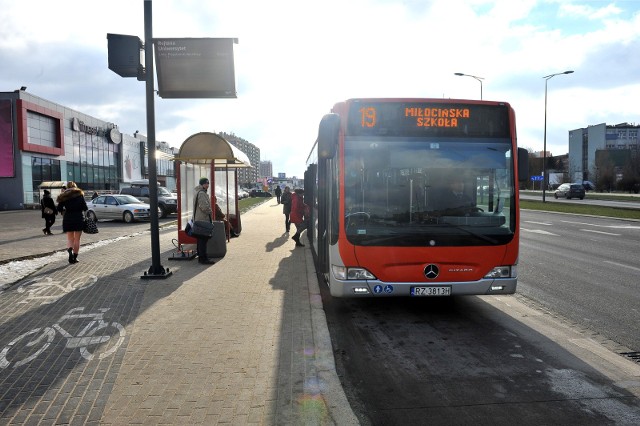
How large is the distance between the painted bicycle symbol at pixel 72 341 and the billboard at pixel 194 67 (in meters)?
5.04

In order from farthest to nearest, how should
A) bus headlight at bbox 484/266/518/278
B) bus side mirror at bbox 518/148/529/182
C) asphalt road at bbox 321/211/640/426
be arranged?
bus side mirror at bbox 518/148/529/182, bus headlight at bbox 484/266/518/278, asphalt road at bbox 321/211/640/426

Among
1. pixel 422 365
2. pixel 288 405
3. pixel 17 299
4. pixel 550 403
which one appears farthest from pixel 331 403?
pixel 17 299

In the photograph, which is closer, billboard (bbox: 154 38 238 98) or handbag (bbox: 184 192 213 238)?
billboard (bbox: 154 38 238 98)

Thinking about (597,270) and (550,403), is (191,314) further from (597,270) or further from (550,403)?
(597,270)

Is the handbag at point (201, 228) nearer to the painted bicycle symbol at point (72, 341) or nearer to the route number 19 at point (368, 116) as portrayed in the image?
the painted bicycle symbol at point (72, 341)

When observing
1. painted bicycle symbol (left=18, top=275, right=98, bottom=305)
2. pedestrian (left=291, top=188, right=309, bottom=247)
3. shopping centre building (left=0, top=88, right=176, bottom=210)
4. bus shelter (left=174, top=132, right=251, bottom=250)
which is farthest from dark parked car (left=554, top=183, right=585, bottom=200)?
painted bicycle symbol (left=18, top=275, right=98, bottom=305)

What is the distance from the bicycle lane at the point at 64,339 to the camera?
3.61m

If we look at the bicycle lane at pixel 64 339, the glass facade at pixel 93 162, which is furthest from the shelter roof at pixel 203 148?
the glass facade at pixel 93 162

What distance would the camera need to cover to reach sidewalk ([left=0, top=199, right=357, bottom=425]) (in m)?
3.52

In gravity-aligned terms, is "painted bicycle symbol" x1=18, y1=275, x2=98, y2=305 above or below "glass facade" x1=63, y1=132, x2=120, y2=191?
below

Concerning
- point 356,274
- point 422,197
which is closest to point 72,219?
point 356,274

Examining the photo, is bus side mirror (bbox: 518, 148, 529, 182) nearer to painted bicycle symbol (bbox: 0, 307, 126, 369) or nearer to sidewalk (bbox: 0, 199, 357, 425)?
sidewalk (bbox: 0, 199, 357, 425)

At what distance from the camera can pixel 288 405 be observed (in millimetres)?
3586

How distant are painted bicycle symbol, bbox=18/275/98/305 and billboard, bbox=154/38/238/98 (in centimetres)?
377
